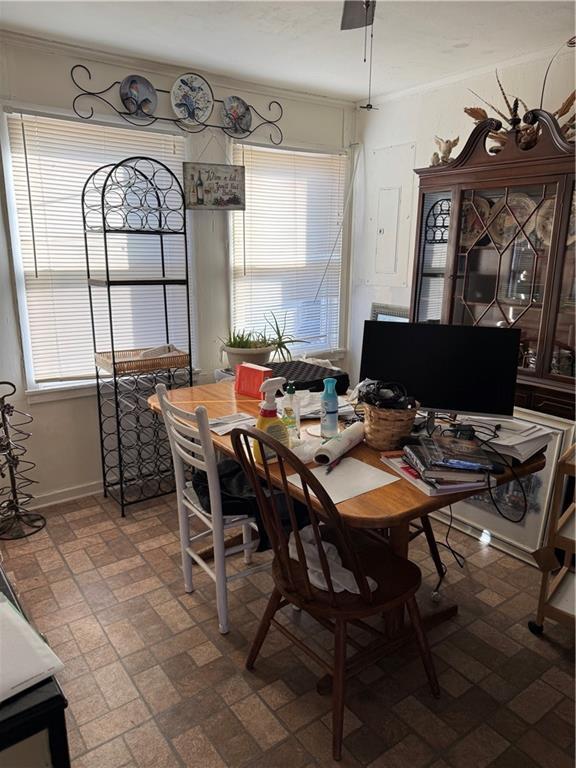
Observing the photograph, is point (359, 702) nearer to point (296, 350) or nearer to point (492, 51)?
point (296, 350)

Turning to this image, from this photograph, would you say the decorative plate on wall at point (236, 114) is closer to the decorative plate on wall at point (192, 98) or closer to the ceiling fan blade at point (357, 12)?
the decorative plate on wall at point (192, 98)

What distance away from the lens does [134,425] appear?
10.7 feet

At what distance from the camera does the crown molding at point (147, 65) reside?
2590 mm

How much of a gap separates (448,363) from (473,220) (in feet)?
4.14

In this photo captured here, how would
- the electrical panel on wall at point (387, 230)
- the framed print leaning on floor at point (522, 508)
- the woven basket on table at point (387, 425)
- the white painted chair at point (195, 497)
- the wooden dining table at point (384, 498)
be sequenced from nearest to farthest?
the wooden dining table at point (384, 498) < the woven basket on table at point (387, 425) < the white painted chair at point (195, 497) < the framed print leaning on floor at point (522, 508) < the electrical panel on wall at point (387, 230)

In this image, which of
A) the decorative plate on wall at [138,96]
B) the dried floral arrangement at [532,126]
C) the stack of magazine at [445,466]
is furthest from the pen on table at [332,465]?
the decorative plate on wall at [138,96]

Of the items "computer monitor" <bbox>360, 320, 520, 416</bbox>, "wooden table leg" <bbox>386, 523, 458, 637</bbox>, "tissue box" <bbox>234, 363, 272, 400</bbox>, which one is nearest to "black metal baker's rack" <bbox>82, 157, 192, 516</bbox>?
"tissue box" <bbox>234, 363, 272, 400</bbox>

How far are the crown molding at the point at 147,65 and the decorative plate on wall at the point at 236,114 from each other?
10 centimetres

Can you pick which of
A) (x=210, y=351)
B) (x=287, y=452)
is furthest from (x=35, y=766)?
(x=210, y=351)

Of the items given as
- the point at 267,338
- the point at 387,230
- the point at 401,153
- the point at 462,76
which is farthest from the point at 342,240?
the point at 462,76

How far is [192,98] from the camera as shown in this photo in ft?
10.1

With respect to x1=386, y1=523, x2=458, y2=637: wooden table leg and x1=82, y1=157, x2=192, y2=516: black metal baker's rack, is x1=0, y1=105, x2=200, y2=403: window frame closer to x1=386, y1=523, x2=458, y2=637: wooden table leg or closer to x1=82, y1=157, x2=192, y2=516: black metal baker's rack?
x1=82, y1=157, x2=192, y2=516: black metal baker's rack

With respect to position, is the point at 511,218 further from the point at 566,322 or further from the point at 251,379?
the point at 251,379

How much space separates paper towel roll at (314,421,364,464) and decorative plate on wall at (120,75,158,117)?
227 centimetres
